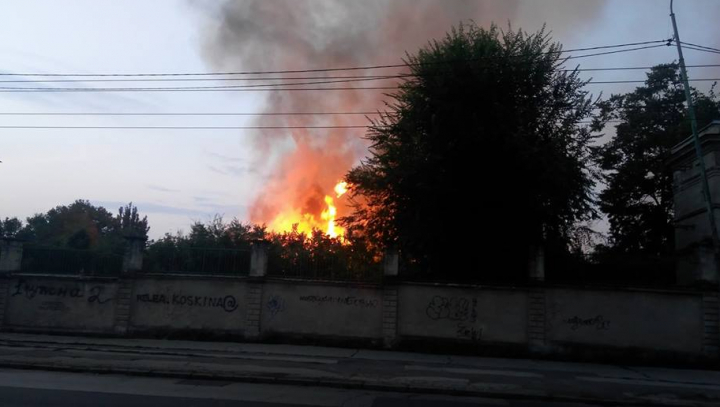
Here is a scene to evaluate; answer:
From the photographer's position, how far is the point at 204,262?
18656mm

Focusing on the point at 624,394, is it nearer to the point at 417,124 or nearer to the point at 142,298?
the point at 417,124

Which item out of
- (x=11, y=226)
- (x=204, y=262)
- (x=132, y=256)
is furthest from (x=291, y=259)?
(x=11, y=226)

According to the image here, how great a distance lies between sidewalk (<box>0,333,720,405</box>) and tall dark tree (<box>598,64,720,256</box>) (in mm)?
14740

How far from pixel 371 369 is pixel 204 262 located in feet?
25.8

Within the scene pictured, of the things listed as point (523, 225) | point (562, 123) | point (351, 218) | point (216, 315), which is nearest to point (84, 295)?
point (216, 315)

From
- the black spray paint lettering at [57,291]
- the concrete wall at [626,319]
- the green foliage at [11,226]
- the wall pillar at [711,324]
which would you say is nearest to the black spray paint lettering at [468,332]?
the concrete wall at [626,319]

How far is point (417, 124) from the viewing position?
21.1 m

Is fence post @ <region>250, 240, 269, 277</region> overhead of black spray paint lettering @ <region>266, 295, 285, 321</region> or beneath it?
overhead

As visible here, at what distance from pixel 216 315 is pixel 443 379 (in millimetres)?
8997

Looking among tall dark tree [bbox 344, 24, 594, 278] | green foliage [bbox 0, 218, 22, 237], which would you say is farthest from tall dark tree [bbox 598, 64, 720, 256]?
green foliage [bbox 0, 218, 22, 237]

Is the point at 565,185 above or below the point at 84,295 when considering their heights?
above

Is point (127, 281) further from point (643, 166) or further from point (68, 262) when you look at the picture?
point (643, 166)

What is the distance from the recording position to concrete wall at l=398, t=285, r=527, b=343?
56.8ft

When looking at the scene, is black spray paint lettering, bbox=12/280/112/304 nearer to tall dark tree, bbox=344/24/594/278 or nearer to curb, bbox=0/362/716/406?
curb, bbox=0/362/716/406
